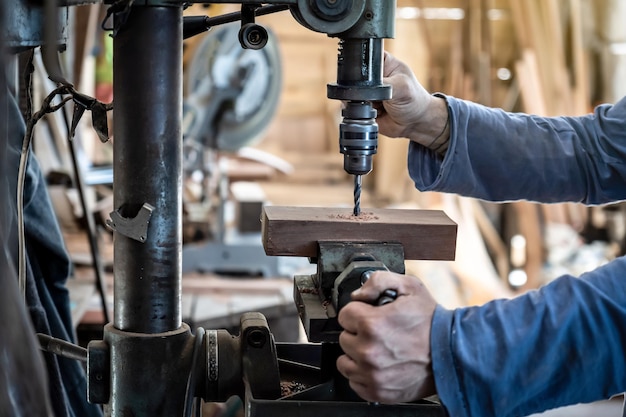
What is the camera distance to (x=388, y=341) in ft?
3.17

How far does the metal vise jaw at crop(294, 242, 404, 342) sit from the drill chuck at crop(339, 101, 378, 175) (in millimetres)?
114

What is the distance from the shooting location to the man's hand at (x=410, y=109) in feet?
4.59

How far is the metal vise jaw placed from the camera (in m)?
1.01

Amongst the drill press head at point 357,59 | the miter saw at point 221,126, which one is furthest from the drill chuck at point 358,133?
the miter saw at point 221,126

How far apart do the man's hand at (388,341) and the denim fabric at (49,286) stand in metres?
0.67

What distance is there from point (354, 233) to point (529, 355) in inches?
9.8

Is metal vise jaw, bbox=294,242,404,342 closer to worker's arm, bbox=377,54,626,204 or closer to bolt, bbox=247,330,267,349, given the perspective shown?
bolt, bbox=247,330,267,349

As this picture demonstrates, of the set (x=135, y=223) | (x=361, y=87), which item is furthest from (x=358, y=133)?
(x=135, y=223)

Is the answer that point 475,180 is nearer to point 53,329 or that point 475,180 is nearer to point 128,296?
point 128,296

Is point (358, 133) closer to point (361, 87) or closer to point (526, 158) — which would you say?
point (361, 87)

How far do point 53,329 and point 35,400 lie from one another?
2.99ft

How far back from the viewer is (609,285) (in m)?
1.00

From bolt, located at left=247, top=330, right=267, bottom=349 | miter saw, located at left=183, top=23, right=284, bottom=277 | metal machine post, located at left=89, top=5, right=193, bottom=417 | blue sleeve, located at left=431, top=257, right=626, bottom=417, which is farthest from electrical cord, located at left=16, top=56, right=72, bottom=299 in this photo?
miter saw, located at left=183, top=23, right=284, bottom=277

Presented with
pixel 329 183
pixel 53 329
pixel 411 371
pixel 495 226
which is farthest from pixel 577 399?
pixel 329 183
